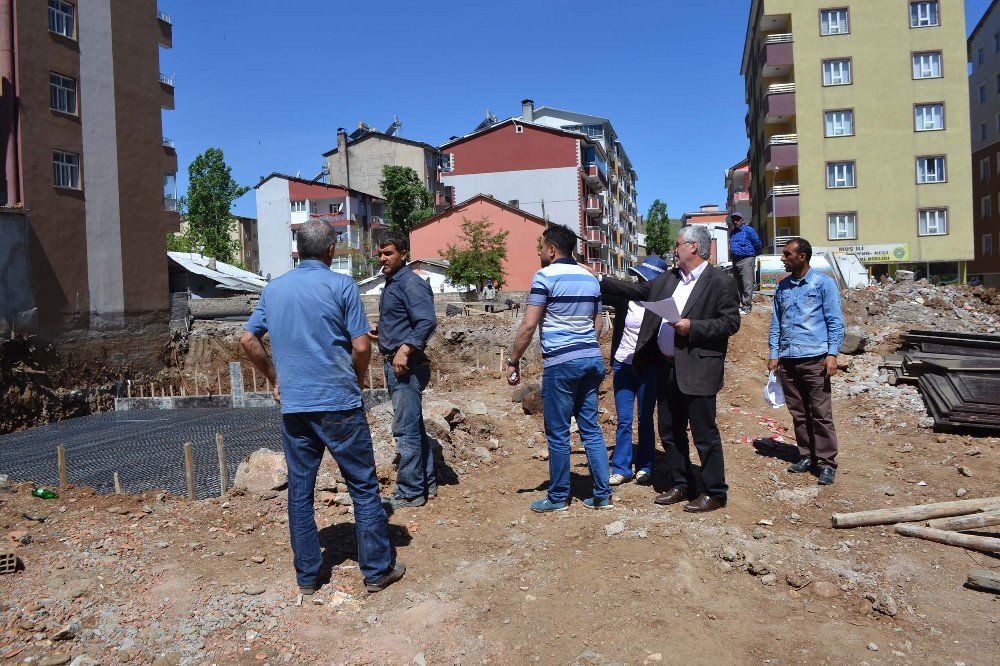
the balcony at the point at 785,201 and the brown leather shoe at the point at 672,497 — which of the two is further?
the balcony at the point at 785,201

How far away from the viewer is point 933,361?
787 centimetres

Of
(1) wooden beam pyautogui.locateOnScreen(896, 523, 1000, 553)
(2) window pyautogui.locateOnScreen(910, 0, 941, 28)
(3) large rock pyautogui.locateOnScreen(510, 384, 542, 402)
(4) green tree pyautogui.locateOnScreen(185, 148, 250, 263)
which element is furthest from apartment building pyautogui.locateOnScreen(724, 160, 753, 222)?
(1) wooden beam pyautogui.locateOnScreen(896, 523, 1000, 553)

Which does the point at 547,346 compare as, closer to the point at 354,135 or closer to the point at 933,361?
the point at 933,361

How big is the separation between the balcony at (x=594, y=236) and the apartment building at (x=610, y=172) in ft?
4.49

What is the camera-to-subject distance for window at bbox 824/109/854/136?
1266 inches

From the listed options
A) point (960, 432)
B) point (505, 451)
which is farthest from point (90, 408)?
point (960, 432)

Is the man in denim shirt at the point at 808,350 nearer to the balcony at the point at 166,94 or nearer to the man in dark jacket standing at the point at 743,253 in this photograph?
the man in dark jacket standing at the point at 743,253

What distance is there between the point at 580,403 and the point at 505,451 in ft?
7.04

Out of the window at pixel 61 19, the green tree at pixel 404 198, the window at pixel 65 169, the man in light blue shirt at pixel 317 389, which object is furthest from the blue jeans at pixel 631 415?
the green tree at pixel 404 198

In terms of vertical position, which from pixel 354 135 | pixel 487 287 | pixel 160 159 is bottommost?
pixel 487 287

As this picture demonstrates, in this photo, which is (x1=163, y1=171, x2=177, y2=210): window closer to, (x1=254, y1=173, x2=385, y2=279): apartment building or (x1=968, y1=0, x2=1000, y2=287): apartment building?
(x1=254, y1=173, x2=385, y2=279): apartment building

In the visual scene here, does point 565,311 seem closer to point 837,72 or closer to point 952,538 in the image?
point 952,538

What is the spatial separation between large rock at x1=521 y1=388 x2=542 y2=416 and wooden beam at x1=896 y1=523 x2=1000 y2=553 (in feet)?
13.9

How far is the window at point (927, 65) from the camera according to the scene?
1236 inches
